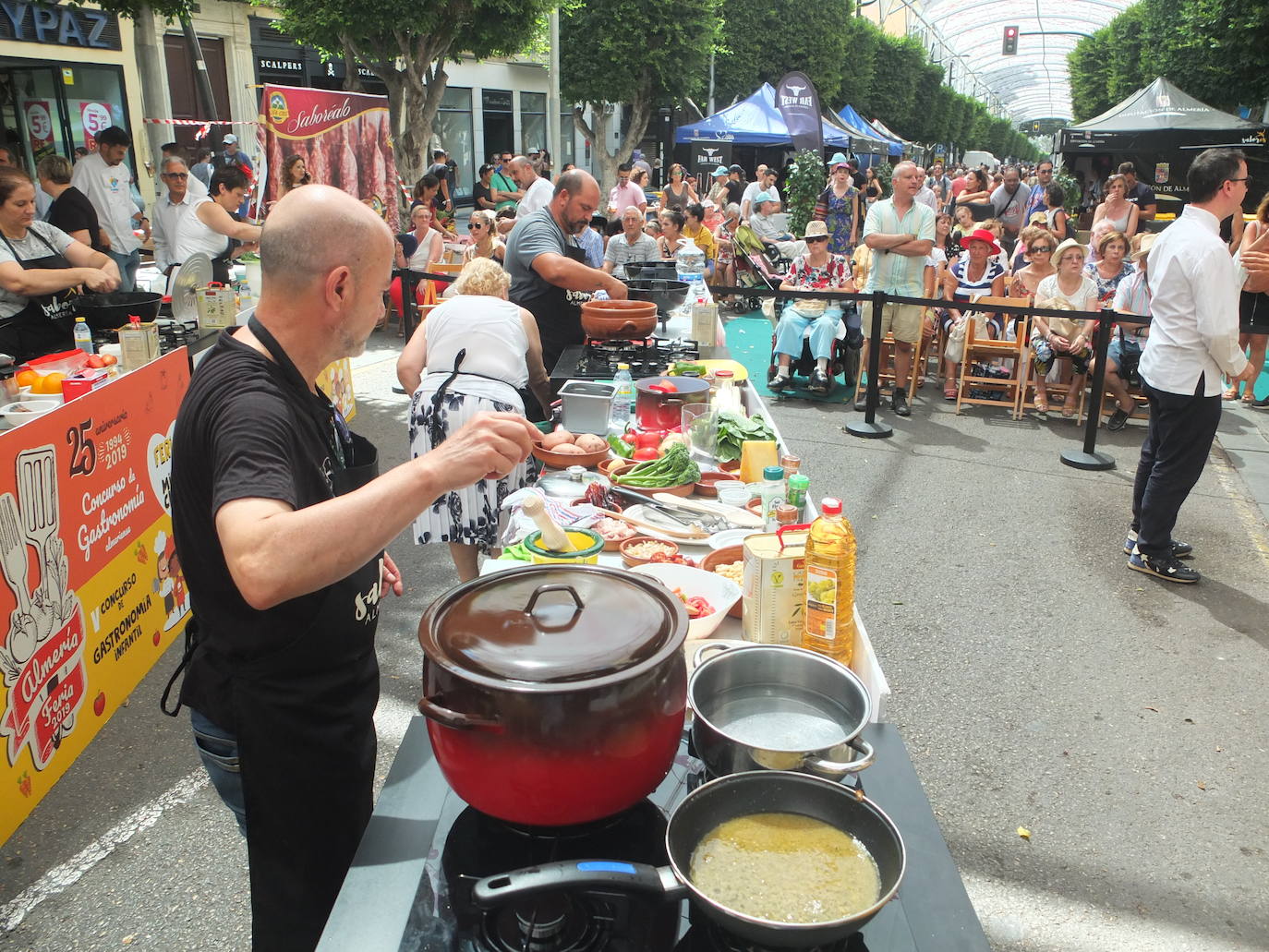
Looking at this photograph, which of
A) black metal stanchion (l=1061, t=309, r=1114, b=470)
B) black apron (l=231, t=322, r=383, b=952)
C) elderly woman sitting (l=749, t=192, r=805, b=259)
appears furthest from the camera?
elderly woman sitting (l=749, t=192, r=805, b=259)

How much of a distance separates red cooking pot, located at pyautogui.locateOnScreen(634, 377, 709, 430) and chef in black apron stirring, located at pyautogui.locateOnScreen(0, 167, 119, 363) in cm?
334

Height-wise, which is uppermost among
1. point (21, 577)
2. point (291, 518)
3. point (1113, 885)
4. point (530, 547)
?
point (291, 518)

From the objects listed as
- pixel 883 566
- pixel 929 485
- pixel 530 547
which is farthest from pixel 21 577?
pixel 929 485

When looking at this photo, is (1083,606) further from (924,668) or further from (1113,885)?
(1113,885)

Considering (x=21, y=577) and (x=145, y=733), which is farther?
(x=145, y=733)

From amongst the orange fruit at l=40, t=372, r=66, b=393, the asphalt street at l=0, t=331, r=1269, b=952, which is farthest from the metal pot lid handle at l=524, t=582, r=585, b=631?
the orange fruit at l=40, t=372, r=66, b=393

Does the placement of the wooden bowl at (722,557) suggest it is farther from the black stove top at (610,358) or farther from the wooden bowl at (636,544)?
the black stove top at (610,358)

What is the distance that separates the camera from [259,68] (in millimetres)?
23266

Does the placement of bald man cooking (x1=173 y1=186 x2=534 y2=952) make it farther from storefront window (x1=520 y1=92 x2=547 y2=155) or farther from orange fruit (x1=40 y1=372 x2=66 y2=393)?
storefront window (x1=520 y1=92 x2=547 y2=155)

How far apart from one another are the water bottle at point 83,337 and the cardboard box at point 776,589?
3.99m

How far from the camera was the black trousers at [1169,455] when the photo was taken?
16.4ft

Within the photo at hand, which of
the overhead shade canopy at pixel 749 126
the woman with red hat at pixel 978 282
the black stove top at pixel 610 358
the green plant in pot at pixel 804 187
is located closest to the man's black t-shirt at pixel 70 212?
the black stove top at pixel 610 358

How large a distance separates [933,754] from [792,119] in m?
20.9

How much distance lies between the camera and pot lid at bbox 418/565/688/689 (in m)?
1.44
